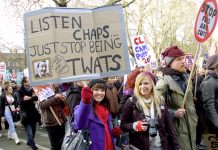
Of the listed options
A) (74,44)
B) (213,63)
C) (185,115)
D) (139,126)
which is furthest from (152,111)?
(213,63)

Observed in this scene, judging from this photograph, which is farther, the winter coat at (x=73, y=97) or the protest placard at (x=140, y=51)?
the protest placard at (x=140, y=51)

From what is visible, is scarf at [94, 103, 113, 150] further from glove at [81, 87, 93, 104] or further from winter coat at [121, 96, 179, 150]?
glove at [81, 87, 93, 104]

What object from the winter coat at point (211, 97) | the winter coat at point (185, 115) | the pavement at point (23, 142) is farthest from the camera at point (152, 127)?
the pavement at point (23, 142)

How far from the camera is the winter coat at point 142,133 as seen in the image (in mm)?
4027

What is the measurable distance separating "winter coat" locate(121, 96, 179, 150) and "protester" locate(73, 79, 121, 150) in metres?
0.14

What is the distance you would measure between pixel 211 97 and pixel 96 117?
1.67 metres

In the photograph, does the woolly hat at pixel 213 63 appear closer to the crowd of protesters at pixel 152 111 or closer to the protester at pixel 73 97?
the crowd of protesters at pixel 152 111

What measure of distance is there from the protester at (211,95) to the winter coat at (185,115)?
357mm

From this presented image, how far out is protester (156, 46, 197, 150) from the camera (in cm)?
456

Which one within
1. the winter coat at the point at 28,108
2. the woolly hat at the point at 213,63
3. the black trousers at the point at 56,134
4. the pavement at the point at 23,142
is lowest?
the pavement at the point at 23,142

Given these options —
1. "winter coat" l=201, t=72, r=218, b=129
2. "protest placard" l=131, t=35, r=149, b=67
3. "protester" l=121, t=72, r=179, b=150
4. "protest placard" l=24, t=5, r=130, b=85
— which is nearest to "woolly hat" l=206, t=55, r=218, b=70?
"winter coat" l=201, t=72, r=218, b=129

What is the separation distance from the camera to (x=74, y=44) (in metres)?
4.16

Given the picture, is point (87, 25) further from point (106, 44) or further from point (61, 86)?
point (61, 86)

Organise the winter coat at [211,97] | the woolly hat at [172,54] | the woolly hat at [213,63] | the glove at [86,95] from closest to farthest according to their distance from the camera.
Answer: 1. the glove at [86,95]
2. the woolly hat at [172,54]
3. the winter coat at [211,97]
4. the woolly hat at [213,63]
